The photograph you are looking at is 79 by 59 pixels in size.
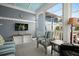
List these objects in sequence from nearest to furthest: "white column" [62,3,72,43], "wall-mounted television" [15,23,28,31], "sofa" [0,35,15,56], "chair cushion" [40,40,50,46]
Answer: "sofa" [0,35,15,56]
"white column" [62,3,72,43]
"chair cushion" [40,40,50,46]
"wall-mounted television" [15,23,28,31]

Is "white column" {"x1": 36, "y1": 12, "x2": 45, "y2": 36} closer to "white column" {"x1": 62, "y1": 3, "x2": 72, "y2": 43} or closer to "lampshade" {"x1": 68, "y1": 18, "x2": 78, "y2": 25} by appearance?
"white column" {"x1": 62, "y1": 3, "x2": 72, "y2": 43}

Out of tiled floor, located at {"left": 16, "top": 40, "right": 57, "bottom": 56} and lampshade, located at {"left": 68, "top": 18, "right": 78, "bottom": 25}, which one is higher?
lampshade, located at {"left": 68, "top": 18, "right": 78, "bottom": 25}

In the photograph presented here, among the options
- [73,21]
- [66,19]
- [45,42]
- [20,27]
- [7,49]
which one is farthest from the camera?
[20,27]

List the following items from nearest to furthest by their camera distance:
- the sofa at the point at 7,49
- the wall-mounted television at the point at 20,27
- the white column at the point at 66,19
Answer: the sofa at the point at 7,49 < the white column at the point at 66,19 < the wall-mounted television at the point at 20,27

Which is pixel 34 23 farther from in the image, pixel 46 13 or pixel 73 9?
pixel 73 9

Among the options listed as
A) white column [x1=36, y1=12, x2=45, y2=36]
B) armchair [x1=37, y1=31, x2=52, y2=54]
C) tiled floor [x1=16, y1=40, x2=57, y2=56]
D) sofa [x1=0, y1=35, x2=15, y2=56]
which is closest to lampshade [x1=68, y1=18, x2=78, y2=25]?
armchair [x1=37, y1=31, x2=52, y2=54]

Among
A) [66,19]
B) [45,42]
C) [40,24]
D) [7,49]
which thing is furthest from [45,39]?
[7,49]

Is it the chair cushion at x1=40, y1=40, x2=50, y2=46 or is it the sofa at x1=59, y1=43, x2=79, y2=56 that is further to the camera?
the chair cushion at x1=40, y1=40, x2=50, y2=46

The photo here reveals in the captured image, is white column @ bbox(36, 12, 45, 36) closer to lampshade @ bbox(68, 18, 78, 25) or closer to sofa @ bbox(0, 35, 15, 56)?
lampshade @ bbox(68, 18, 78, 25)

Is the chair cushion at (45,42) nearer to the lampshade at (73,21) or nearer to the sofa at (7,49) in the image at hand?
the lampshade at (73,21)

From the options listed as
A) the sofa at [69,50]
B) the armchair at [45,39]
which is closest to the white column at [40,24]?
the armchair at [45,39]

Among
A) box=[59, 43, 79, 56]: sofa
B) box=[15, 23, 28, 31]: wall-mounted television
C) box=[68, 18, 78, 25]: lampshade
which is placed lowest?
box=[59, 43, 79, 56]: sofa

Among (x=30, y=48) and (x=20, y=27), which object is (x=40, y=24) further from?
(x=30, y=48)

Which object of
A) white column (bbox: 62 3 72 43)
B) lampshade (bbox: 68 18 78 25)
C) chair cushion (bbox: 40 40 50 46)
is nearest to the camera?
lampshade (bbox: 68 18 78 25)
